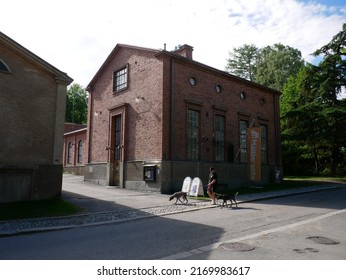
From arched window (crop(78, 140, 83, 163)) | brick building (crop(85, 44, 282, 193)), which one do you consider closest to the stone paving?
brick building (crop(85, 44, 282, 193))

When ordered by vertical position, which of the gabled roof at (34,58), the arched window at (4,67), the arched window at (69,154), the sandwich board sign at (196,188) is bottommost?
the sandwich board sign at (196,188)

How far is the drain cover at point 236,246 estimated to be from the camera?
6.35m

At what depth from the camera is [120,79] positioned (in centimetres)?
2273

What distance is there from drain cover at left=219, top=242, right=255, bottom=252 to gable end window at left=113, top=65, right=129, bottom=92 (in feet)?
54.0

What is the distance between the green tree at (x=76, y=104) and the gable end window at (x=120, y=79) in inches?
1630

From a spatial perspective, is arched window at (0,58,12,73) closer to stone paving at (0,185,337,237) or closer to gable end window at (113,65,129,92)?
stone paving at (0,185,337,237)

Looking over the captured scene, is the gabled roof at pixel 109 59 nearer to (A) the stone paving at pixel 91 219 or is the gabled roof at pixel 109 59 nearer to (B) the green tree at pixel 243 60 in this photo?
(A) the stone paving at pixel 91 219

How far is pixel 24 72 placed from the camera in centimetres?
1432

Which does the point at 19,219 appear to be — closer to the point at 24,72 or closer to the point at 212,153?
the point at 24,72

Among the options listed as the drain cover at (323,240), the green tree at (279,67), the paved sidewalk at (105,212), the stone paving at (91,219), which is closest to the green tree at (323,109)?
the green tree at (279,67)

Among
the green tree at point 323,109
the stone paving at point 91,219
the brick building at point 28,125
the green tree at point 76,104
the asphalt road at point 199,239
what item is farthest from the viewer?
the green tree at point 76,104

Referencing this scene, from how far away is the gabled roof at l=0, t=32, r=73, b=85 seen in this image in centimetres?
1380

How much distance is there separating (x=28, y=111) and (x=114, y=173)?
8758mm

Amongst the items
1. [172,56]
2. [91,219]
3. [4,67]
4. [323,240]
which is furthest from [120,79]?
[323,240]
